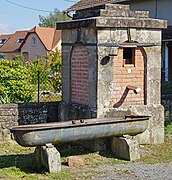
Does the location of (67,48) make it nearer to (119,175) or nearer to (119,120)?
(119,120)

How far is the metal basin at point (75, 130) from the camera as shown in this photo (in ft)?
22.8

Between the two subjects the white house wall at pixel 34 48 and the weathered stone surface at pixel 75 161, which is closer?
the weathered stone surface at pixel 75 161

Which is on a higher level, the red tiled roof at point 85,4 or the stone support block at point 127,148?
the red tiled roof at point 85,4

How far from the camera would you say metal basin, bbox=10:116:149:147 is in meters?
6.94

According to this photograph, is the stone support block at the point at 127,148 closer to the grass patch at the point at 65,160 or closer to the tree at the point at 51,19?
the grass patch at the point at 65,160

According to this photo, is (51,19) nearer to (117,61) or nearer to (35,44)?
(35,44)

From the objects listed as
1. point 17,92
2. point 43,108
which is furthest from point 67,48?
point 17,92

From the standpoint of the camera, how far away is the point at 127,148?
769 cm

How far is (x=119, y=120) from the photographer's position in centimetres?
776

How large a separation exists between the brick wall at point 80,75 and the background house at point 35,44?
39.2 m

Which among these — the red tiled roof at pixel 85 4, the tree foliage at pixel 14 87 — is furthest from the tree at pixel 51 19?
the tree foliage at pixel 14 87

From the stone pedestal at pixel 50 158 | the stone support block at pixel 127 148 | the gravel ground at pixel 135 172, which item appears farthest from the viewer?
the stone support block at pixel 127 148

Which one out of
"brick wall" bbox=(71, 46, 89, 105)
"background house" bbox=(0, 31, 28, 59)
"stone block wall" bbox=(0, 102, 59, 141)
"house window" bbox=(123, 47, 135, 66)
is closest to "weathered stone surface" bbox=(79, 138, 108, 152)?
"brick wall" bbox=(71, 46, 89, 105)

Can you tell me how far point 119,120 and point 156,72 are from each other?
6.02ft
